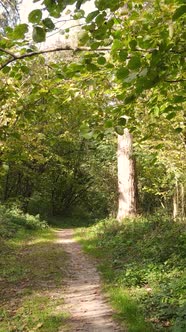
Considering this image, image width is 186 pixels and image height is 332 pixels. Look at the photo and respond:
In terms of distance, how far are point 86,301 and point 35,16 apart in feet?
19.4

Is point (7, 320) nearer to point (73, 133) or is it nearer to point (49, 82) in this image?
point (49, 82)

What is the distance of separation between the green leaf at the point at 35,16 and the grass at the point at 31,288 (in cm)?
480

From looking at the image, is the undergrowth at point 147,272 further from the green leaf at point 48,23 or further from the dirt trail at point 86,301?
the green leaf at point 48,23

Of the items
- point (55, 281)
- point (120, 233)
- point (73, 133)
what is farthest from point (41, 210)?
point (55, 281)

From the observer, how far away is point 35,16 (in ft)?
7.22

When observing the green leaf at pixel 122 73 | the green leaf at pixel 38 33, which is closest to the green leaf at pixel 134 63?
the green leaf at pixel 122 73

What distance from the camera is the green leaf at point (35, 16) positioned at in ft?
7.14

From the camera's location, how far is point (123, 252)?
33.6 ft

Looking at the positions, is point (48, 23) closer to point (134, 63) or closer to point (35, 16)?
point (35, 16)

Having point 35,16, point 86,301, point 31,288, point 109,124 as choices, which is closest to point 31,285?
point 31,288

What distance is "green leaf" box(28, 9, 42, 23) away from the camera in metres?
2.18

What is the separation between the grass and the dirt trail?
0.18 metres

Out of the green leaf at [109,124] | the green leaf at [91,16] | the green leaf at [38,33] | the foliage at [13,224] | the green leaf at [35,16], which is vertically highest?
the green leaf at [91,16]

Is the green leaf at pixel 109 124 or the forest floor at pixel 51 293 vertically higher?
the green leaf at pixel 109 124
